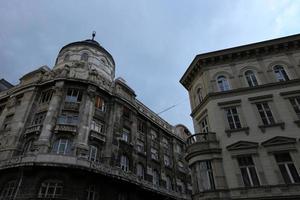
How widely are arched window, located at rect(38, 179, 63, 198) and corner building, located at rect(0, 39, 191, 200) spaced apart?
79 millimetres

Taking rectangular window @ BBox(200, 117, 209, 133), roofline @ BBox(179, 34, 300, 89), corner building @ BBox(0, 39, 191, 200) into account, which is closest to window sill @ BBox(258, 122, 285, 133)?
rectangular window @ BBox(200, 117, 209, 133)

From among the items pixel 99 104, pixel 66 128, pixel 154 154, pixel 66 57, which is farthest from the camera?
pixel 154 154

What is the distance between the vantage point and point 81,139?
23344 millimetres

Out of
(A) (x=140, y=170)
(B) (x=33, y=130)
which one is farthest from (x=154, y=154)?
(B) (x=33, y=130)

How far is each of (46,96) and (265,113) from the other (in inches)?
974

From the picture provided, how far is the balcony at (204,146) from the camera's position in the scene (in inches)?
619

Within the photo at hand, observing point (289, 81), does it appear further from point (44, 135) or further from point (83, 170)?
point (44, 135)

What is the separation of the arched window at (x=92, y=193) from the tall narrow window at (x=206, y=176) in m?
11.0

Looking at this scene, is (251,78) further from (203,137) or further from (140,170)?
(140,170)

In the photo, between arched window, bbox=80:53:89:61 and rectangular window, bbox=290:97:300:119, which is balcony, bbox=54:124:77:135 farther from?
rectangular window, bbox=290:97:300:119

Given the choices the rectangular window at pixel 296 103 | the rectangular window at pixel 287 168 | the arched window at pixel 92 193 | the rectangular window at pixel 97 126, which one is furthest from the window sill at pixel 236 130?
the rectangular window at pixel 97 126

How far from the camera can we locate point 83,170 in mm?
20297

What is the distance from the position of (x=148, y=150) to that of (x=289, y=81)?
68.1 ft

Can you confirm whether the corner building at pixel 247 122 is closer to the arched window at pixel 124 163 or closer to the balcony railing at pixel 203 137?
the balcony railing at pixel 203 137
